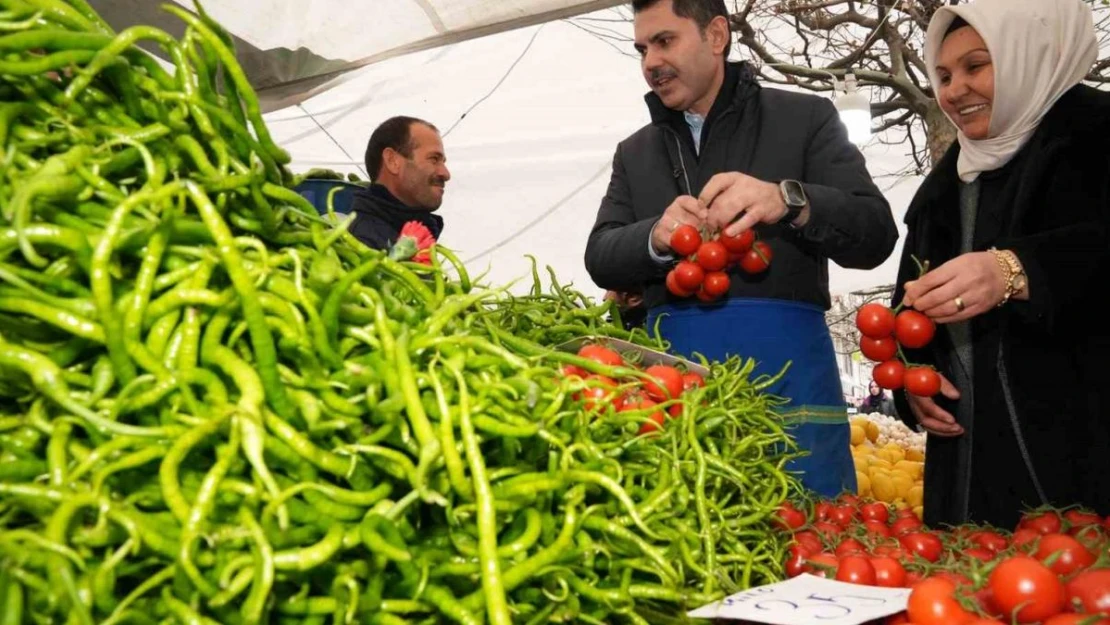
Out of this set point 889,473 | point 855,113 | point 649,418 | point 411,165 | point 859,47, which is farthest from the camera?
point 859,47

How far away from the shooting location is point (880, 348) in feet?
7.11

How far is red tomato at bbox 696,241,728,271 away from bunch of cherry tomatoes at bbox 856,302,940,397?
407 mm

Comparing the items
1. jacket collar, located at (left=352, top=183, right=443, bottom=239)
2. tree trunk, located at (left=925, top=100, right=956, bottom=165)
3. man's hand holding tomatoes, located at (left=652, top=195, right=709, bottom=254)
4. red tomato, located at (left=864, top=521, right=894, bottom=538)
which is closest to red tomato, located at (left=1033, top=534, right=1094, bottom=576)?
red tomato, located at (left=864, top=521, right=894, bottom=538)

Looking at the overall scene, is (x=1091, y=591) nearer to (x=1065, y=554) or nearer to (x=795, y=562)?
(x=1065, y=554)

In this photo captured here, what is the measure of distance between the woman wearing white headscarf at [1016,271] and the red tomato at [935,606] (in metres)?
0.97

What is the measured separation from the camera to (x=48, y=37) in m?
0.85

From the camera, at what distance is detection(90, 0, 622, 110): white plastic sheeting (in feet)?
11.5

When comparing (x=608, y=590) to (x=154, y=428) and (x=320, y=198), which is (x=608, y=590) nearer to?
(x=154, y=428)

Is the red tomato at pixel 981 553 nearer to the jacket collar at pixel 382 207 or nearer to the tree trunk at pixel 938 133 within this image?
the jacket collar at pixel 382 207

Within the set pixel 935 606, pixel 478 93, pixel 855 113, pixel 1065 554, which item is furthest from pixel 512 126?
pixel 935 606

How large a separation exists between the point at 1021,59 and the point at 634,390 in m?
1.67

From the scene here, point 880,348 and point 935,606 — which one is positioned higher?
point 880,348

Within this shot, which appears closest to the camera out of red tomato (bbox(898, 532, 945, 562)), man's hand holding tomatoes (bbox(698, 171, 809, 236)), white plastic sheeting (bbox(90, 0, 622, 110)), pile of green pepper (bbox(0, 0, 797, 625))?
pile of green pepper (bbox(0, 0, 797, 625))

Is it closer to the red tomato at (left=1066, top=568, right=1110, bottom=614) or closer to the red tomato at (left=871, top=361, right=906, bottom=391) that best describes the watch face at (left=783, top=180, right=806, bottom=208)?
the red tomato at (left=871, top=361, right=906, bottom=391)
